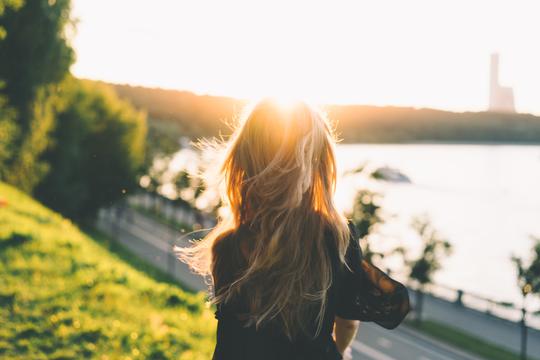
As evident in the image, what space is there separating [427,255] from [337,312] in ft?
84.1

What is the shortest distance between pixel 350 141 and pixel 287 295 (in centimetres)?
3088

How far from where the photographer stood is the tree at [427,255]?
2595 cm

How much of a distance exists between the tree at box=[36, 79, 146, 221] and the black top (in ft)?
101

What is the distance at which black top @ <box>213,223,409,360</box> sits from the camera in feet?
6.41

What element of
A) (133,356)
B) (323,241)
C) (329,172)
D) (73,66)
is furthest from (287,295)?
(73,66)

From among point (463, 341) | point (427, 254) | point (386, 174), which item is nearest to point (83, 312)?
point (463, 341)

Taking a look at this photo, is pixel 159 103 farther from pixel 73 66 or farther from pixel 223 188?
pixel 223 188

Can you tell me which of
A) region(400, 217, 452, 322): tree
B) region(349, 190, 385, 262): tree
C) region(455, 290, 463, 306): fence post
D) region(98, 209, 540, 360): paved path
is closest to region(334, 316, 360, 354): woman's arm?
region(98, 209, 540, 360): paved path

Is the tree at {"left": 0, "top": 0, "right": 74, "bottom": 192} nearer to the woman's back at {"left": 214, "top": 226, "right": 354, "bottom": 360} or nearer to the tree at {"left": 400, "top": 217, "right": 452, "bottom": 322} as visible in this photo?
the woman's back at {"left": 214, "top": 226, "right": 354, "bottom": 360}

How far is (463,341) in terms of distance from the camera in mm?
20828

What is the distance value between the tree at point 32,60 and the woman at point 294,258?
15.3 meters

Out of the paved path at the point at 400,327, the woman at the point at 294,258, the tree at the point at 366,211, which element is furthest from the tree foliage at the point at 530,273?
the woman at the point at 294,258

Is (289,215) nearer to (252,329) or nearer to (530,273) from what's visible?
(252,329)

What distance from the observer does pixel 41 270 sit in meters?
7.88
